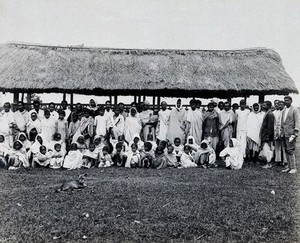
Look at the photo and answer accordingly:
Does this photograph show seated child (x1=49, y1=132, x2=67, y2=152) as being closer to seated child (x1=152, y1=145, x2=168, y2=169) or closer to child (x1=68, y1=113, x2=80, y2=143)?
child (x1=68, y1=113, x2=80, y2=143)

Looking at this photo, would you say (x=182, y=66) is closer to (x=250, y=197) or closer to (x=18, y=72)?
(x=18, y=72)

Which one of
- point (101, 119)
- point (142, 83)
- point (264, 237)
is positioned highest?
point (142, 83)

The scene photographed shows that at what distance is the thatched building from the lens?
11859mm

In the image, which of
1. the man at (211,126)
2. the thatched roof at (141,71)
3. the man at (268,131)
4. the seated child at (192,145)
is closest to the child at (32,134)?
the thatched roof at (141,71)

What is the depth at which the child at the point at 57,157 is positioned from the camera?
31.5ft

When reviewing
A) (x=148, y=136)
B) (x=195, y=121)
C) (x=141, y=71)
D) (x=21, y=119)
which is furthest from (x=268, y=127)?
(x=21, y=119)

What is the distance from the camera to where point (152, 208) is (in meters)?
5.64

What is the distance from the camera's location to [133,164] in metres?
9.79

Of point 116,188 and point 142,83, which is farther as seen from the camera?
point 142,83

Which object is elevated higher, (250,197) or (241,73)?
(241,73)

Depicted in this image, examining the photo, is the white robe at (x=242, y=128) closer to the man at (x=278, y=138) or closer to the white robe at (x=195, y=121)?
the man at (x=278, y=138)

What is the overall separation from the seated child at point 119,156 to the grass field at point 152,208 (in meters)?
1.56

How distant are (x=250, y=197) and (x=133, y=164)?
155 inches

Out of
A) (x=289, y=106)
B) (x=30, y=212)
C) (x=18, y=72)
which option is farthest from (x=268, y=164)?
(x=18, y=72)
